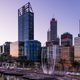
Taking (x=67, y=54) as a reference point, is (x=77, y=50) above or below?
above

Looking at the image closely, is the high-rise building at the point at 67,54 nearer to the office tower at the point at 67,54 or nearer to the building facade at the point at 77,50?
the office tower at the point at 67,54

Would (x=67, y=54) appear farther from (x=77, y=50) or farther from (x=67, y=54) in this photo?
(x=77, y=50)

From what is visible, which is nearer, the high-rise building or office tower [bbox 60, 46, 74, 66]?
office tower [bbox 60, 46, 74, 66]

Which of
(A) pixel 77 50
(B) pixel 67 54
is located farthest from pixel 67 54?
(A) pixel 77 50

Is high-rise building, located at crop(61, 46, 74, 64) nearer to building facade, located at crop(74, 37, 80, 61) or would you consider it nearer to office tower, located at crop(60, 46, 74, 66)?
office tower, located at crop(60, 46, 74, 66)

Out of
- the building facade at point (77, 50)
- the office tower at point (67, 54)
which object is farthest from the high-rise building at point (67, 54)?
A: the building facade at point (77, 50)

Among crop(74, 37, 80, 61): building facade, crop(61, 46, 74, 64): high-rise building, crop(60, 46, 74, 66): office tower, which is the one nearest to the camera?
crop(74, 37, 80, 61): building facade

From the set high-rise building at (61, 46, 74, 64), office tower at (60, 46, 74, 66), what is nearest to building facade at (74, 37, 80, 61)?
office tower at (60, 46, 74, 66)

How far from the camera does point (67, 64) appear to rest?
552 ft

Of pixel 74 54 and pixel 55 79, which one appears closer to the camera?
pixel 55 79

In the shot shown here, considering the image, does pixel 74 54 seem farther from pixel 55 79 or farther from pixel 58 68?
pixel 55 79

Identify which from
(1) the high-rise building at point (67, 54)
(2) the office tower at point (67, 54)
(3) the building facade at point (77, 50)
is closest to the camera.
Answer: (3) the building facade at point (77, 50)

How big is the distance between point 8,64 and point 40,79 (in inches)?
4162

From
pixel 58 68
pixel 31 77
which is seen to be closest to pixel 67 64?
pixel 58 68
